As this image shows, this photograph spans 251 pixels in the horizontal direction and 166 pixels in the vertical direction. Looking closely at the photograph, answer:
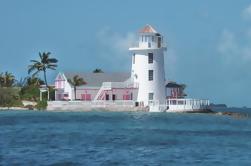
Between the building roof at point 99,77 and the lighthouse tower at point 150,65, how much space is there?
9.54m

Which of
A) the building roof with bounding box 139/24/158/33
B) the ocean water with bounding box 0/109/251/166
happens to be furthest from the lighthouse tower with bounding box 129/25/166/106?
the ocean water with bounding box 0/109/251/166

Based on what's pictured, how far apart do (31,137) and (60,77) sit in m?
58.8

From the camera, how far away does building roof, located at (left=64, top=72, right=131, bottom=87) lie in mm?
97488

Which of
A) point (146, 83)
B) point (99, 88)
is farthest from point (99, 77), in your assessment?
point (146, 83)

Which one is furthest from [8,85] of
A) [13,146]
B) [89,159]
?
[89,159]

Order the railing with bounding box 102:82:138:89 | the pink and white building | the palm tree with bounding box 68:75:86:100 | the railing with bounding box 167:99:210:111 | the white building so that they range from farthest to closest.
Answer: the palm tree with bounding box 68:75:86:100 → the pink and white building → the railing with bounding box 102:82:138:89 → the white building → the railing with bounding box 167:99:210:111

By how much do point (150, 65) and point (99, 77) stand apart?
42.2 ft

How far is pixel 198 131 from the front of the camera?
50.8 metres

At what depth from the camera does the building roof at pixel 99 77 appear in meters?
97.5

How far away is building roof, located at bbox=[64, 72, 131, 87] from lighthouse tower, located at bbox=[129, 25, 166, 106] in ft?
31.3

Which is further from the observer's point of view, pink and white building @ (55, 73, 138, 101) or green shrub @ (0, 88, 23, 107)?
green shrub @ (0, 88, 23, 107)

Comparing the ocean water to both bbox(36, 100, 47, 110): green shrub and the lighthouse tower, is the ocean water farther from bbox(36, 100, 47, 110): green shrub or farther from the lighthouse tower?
bbox(36, 100, 47, 110): green shrub

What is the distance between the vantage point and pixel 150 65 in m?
88.5

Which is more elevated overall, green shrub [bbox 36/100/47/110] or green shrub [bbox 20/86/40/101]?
green shrub [bbox 20/86/40/101]
